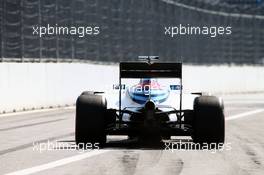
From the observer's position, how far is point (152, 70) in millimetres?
13812

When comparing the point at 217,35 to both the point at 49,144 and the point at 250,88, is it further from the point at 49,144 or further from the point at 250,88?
the point at 49,144

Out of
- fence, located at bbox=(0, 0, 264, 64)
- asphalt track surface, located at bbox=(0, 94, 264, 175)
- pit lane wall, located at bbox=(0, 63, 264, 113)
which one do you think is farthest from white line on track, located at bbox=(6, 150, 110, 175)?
fence, located at bbox=(0, 0, 264, 64)

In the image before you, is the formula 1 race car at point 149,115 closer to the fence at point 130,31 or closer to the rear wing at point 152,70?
the rear wing at point 152,70

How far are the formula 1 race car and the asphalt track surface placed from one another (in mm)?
300

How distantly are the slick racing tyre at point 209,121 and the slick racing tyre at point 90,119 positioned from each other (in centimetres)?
148

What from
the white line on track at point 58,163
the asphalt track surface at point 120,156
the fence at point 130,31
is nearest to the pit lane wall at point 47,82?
the fence at point 130,31

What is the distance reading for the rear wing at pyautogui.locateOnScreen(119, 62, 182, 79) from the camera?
45.1ft

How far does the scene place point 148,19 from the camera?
3884cm

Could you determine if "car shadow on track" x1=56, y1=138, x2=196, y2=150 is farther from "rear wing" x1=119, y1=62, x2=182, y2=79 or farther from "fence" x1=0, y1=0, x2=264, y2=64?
"fence" x1=0, y1=0, x2=264, y2=64

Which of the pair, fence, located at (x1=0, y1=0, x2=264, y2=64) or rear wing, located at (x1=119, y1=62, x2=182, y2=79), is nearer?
rear wing, located at (x1=119, y1=62, x2=182, y2=79)

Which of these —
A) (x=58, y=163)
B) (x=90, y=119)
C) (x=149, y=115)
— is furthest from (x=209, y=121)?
(x=58, y=163)

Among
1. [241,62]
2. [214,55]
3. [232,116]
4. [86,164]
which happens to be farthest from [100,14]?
[86,164]

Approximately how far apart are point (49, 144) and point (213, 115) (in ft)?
9.17

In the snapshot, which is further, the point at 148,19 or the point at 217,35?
the point at 217,35
